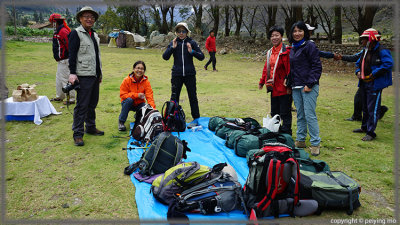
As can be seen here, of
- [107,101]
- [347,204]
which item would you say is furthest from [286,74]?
[107,101]

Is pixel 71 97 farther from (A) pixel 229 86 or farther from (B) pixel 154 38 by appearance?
(B) pixel 154 38

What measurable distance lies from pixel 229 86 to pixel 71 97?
17.9ft

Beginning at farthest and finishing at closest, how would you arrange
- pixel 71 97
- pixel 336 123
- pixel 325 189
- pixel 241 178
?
1. pixel 71 97
2. pixel 336 123
3. pixel 241 178
4. pixel 325 189

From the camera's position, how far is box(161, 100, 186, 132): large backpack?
5.30m

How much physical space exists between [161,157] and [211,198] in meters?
1.05

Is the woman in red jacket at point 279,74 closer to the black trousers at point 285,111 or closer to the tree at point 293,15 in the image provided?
the black trousers at point 285,111

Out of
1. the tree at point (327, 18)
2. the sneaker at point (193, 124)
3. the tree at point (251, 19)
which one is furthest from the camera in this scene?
the tree at point (251, 19)

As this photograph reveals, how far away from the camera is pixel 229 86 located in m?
10.2

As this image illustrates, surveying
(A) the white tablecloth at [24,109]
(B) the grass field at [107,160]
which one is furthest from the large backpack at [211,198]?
(A) the white tablecloth at [24,109]

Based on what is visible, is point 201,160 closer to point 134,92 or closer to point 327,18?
point 134,92

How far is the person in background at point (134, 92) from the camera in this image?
5.43 metres

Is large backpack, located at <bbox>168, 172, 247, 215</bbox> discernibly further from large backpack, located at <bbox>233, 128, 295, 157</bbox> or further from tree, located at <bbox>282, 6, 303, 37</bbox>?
tree, located at <bbox>282, 6, 303, 37</bbox>

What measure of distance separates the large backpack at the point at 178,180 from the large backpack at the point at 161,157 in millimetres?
440

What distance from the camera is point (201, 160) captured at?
426cm
